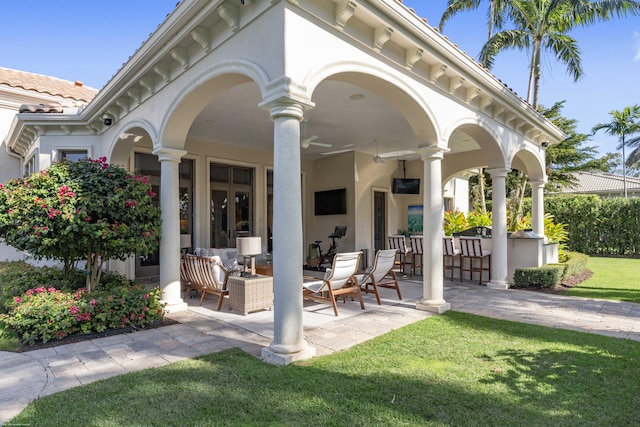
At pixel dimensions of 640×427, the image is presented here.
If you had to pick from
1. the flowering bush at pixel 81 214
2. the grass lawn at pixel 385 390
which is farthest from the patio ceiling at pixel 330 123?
the grass lawn at pixel 385 390

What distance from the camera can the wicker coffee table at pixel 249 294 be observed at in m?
4.99

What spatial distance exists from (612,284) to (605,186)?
84.4ft

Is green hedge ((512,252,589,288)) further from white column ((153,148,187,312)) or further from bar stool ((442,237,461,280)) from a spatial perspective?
white column ((153,148,187,312))

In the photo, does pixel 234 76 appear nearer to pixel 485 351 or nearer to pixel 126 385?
pixel 126 385

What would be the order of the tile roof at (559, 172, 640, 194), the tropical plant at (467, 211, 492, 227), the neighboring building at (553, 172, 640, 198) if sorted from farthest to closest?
the tile roof at (559, 172, 640, 194), the neighboring building at (553, 172, 640, 198), the tropical plant at (467, 211, 492, 227)

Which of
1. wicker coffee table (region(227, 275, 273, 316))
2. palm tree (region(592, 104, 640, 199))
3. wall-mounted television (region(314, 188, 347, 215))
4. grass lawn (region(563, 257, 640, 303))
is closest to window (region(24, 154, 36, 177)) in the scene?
wicker coffee table (region(227, 275, 273, 316))

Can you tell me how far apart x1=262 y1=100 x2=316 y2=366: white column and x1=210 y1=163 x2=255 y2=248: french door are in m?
6.06

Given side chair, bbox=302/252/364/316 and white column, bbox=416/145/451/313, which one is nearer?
side chair, bbox=302/252/364/316

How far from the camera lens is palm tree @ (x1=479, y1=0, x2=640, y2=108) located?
36.5 feet

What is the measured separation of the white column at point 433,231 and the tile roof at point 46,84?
370 inches

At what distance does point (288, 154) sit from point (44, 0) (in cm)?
825

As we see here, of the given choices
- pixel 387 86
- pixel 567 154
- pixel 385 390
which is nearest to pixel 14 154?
pixel 387 86

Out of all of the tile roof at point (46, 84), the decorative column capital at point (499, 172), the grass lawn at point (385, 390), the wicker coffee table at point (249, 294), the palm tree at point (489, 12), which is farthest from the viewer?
the palm tree at point (489, 12)

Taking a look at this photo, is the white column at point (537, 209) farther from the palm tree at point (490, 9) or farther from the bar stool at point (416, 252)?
the palm tree at point (490, 9)
